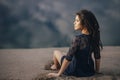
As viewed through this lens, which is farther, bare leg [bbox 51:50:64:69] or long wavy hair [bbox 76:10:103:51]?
bare leg [bbox 51:50:64:69]

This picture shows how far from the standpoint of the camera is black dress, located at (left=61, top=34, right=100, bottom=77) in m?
2.71

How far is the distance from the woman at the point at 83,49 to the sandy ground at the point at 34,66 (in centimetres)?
10

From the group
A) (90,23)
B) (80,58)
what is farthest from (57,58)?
(90,23)

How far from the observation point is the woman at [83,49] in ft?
8.90

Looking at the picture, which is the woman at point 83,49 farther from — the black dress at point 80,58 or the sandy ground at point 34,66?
the sandy ground at point 34,66

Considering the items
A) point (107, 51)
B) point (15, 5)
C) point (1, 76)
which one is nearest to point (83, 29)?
point (1, 76)

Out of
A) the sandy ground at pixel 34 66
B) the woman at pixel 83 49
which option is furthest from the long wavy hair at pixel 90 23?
the sandy ground at pixel 34 66

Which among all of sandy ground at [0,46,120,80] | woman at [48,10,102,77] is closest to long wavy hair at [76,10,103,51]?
woman at [48,10,102,77]

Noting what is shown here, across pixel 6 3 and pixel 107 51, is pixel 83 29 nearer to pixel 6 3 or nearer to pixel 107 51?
pixel 107 51

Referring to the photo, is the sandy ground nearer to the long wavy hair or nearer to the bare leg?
the bare leg

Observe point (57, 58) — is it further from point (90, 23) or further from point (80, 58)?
point (90, 23)

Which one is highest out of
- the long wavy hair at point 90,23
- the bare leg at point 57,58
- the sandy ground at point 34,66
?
the long wavy hair at point 90,23

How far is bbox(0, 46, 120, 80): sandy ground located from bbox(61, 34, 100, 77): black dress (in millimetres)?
96

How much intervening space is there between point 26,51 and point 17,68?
151 centimetres
